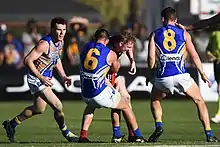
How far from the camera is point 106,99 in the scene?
14516 millimetres

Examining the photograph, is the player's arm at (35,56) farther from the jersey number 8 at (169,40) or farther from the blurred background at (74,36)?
the blurred background at (74,36)

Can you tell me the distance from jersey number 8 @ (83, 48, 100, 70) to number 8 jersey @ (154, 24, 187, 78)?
108 centimetres

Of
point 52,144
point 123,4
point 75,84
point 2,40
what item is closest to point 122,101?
point 52,144

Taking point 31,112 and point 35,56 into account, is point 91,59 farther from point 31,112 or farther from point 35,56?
point 31,112

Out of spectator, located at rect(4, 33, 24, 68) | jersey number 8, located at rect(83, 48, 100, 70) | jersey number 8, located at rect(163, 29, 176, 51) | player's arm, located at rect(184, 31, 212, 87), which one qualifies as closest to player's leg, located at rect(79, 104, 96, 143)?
jersey number 8, located at rect(83, 48, 100, 70)

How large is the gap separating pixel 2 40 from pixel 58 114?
50.5ft

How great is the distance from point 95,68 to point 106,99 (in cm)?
51

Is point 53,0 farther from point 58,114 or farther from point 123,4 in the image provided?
point 58,114

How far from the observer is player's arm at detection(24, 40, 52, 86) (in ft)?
48.0

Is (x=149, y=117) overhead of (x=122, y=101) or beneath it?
beneath

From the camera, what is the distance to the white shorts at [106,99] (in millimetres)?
14516

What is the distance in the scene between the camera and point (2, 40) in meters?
30.5

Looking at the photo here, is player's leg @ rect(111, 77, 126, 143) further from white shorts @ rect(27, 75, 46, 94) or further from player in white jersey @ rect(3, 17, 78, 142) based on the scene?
white shorts @ rect(27, 75, 46, 94)

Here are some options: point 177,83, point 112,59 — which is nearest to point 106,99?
point 112,59
